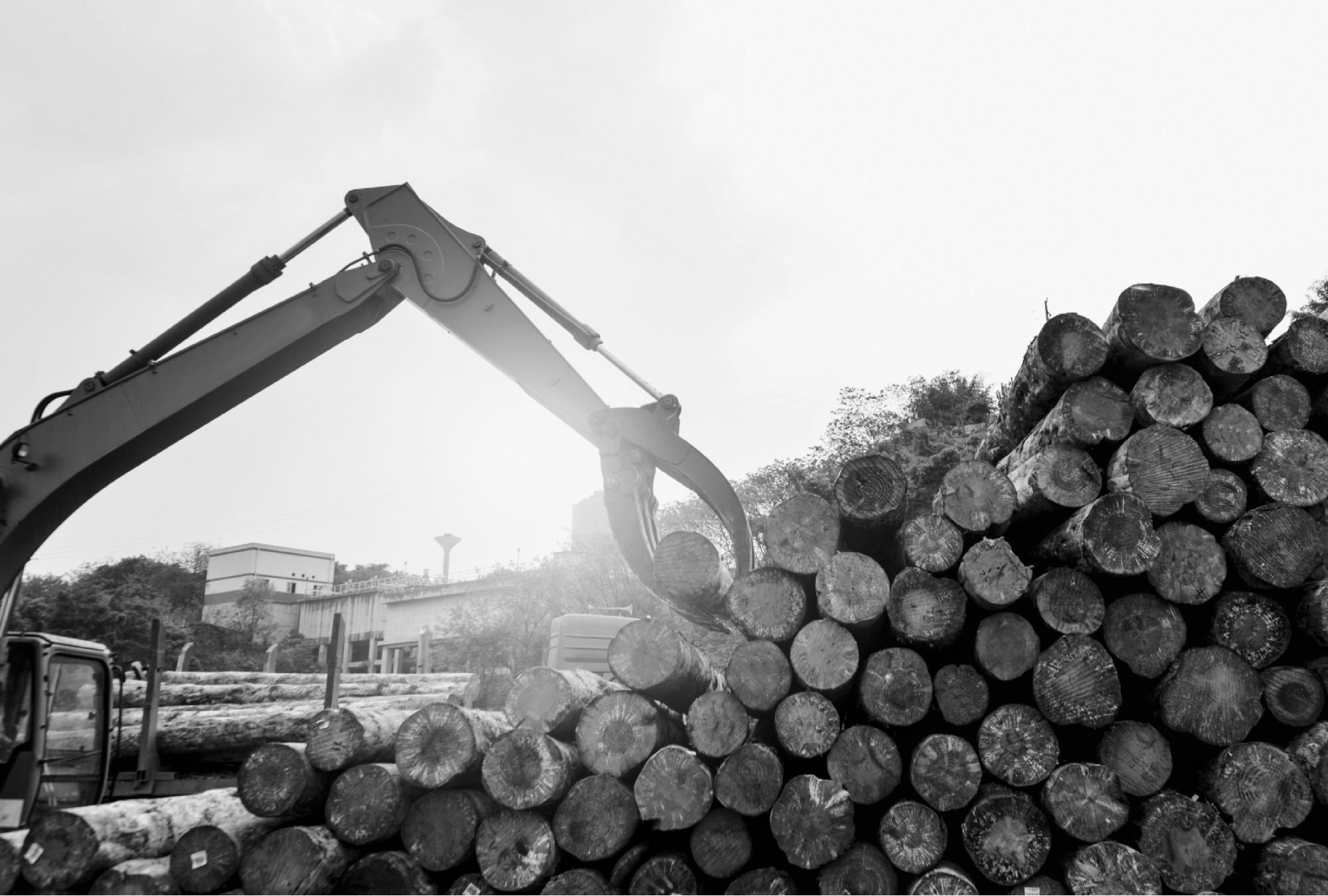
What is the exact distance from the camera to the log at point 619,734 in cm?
411

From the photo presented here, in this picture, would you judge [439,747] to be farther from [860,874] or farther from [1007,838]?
[1007,838]

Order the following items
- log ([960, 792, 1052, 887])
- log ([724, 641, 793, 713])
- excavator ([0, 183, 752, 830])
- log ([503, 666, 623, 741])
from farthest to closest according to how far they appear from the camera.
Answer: excavator ([0, 183, 752, 830]) < log ([503, 666, 623, 741]) < log ([724, 641, 793, 713]) < log ([960, 792, 1052, 887])

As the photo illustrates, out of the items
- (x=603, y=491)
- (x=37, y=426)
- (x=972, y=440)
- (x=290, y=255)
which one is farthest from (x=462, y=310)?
(x=972, y=440)

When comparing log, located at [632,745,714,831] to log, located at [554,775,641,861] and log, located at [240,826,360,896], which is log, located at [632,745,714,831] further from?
log, located at [240,826,360,896]

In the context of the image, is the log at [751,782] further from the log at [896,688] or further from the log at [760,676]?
the log at [896,688]

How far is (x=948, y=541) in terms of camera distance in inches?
160

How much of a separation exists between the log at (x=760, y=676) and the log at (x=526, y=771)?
83cm

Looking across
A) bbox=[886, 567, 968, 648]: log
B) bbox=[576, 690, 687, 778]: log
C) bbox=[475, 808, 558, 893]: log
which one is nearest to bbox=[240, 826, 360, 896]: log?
bbox=[475, 808, 558, 893]: log

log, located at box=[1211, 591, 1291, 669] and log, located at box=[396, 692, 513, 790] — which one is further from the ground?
log, located at box=[1211, 591, 1291, 669]

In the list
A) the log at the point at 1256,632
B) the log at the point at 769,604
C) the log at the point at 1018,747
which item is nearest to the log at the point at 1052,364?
the log at the point at 1256,632

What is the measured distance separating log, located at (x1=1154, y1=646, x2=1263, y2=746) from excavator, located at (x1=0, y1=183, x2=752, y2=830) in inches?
95.6

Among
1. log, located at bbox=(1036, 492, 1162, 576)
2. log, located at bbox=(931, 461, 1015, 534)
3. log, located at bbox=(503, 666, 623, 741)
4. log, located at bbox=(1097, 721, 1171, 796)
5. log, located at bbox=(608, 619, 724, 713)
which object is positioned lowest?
log, located at bbox=(1097, 721, 1171, 796)

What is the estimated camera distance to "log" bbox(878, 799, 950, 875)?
3727mm

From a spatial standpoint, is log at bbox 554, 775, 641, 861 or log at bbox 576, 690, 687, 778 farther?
log at bbox 576, 690, 687, 778
